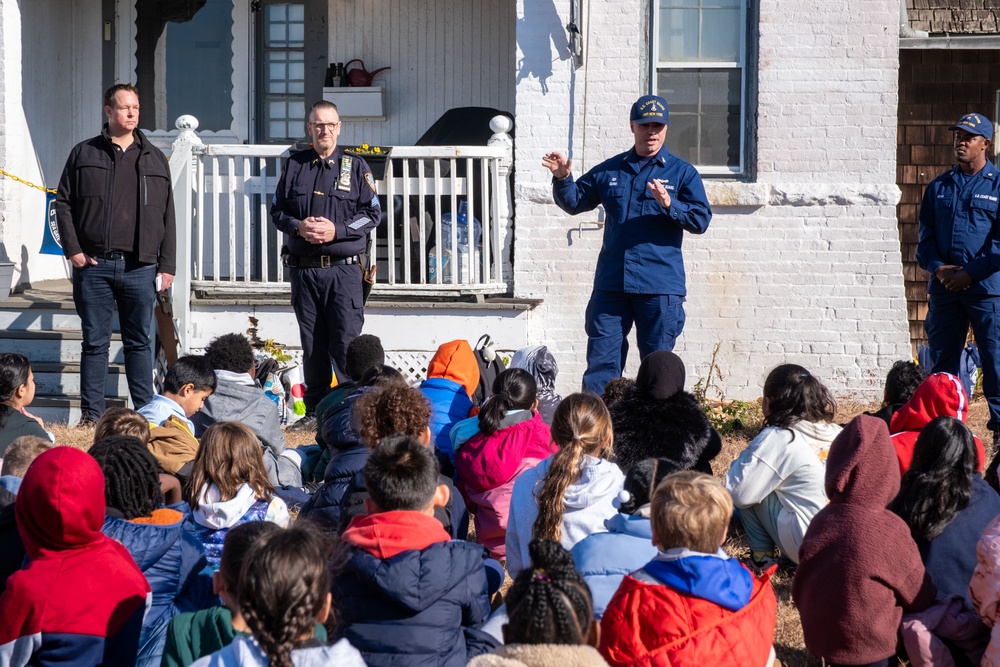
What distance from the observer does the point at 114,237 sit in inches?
267

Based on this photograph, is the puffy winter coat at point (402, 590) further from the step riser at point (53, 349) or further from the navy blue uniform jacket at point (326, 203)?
the step riser at point (53, 349)

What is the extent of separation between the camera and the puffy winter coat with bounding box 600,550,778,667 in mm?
2879

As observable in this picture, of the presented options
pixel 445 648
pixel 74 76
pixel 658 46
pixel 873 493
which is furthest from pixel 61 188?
pixel 873 493

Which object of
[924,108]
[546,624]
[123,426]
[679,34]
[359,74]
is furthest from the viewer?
[359,74]

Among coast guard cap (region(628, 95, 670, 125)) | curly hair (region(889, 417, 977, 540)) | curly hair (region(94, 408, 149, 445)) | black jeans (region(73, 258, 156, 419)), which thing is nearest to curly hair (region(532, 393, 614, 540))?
curly hair (region(889, 417, 977, 540))

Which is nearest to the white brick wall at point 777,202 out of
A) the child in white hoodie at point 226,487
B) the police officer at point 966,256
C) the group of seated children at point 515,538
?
the police officer at point 966,256

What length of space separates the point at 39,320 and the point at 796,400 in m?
5.78

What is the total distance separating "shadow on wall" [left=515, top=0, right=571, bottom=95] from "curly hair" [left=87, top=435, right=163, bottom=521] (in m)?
5.53

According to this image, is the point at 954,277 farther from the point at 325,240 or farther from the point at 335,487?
the point at 335,487

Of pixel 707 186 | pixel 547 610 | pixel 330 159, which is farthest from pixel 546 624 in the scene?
pixel 707 186

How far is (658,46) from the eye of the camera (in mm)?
8305

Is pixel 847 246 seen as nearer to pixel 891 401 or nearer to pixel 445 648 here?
pixel 891 401

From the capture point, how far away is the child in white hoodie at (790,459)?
427cm

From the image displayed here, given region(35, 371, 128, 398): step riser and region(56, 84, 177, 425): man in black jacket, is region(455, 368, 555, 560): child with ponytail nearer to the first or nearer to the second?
region(56, 84, 177, 425): man in black jacket
